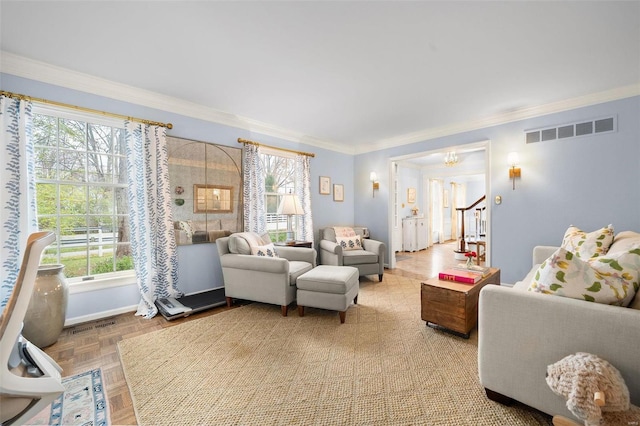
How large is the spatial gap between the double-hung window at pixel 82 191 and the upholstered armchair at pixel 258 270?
117cm

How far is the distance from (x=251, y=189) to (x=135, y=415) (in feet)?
9.22

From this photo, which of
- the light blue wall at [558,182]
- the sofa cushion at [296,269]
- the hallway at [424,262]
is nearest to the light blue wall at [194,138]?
the sofa cushion at [296,269]

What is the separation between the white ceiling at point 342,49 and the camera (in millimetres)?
1794

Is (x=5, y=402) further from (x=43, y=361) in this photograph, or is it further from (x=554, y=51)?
(x=554, y=51)

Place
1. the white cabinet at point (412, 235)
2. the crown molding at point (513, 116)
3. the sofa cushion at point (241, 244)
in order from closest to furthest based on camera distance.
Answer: the crown molding at point (513, 116), the sofa cushion at point (241, 244), the white cabinet at point (412, 235)

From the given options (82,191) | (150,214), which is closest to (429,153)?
(150,214)

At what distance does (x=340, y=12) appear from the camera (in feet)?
5.87

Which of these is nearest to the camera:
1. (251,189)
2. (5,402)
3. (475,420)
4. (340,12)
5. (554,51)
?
(5,402)

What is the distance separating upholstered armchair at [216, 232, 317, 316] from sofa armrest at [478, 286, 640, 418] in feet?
6.00

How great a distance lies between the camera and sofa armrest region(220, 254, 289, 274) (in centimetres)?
274

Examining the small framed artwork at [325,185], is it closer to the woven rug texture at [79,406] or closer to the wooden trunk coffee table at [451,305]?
the wooden trunk coffee table at [451,305]

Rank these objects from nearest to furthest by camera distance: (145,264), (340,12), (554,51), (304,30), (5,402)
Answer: (5,402) → (340,12) → (304,30) → (554,51) → (145,264)

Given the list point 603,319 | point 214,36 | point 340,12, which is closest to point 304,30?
point 340,12

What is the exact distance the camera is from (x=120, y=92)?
2.87m
